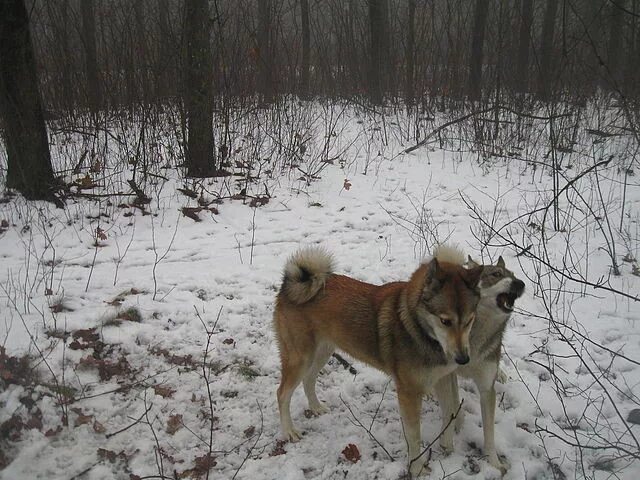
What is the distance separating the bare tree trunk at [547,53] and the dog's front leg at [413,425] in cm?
611

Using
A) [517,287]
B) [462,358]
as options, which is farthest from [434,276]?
[517,287]

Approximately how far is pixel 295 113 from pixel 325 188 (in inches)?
102

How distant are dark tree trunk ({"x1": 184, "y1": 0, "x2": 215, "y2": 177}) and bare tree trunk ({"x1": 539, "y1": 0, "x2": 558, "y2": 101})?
5045 millimetres

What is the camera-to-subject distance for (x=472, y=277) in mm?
2469

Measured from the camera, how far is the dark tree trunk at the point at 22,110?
529 centimetres

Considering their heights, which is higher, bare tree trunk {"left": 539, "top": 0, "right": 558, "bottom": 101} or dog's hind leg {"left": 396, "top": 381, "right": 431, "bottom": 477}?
bare tree trunk {"left": 539, "top": 0, "right": 558, "bottom": 101}

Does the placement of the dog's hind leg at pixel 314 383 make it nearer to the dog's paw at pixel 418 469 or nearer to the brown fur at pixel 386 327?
the brown fur at pixel 386 327

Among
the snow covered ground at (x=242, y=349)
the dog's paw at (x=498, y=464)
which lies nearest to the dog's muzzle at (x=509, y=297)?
the snow covered ground at (x=242, y=349)

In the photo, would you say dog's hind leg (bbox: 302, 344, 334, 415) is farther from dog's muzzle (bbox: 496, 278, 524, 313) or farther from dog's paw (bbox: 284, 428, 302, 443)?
dog's muzzle (bbox: 496, 278, 524, 313)

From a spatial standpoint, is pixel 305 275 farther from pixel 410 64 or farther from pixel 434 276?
pixel 410 64

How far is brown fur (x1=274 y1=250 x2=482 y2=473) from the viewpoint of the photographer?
243cm

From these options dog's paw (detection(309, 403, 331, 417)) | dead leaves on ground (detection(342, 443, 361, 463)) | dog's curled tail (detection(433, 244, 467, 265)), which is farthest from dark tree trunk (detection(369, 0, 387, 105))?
dead leaves on ground (detection(342, 443, 361, 463))

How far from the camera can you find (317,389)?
3.45 metres

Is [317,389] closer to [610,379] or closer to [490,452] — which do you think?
[490,452]
